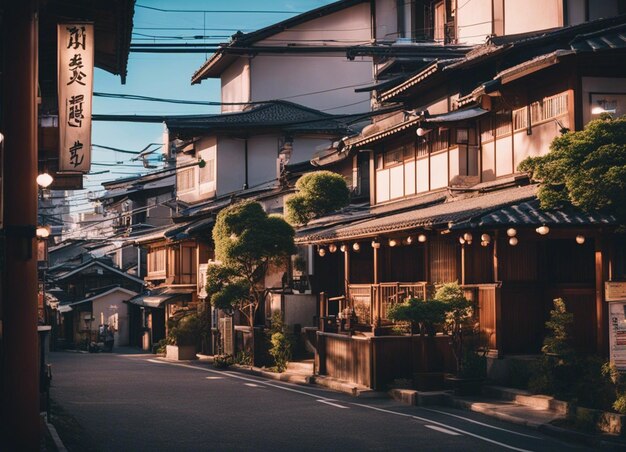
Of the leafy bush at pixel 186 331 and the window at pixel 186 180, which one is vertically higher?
the window at pixel 186 180

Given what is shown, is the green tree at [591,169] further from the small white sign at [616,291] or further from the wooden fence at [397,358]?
the wooden fence at [397,358]

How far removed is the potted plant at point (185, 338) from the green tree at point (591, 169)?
29580 mm

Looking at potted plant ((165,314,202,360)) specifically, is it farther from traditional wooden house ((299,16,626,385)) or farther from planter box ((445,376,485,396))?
planter box ((445,376,485,396))

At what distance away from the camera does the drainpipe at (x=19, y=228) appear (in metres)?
12.9

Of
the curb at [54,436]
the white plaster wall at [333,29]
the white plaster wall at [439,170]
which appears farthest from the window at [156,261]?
the curb at [54,436]

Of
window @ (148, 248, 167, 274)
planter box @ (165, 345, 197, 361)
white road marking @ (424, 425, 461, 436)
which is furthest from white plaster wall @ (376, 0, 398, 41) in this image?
white road marking @ (424, 425, 461, 436)

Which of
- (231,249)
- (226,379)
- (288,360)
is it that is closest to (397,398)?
(226,379)

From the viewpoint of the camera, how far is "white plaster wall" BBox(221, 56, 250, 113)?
58.4m

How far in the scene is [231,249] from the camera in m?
37.5

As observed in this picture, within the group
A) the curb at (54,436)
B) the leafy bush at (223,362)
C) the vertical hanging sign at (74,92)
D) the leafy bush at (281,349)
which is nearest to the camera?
the curb at (54,436)

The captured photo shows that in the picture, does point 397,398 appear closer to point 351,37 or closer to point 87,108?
point 87,108

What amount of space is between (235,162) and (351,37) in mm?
9987

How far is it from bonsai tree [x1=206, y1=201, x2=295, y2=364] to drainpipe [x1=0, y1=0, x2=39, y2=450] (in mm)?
24122

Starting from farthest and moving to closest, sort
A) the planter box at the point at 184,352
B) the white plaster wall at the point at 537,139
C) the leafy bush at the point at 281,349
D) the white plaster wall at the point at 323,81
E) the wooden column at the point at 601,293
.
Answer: the white plaster wall at the point at 323,81, the planter box at the point at 184,352, the leafy bush at the point at 281,349, the white plaster wall at the point at 537,139, the wooden column at the point at 601,293
